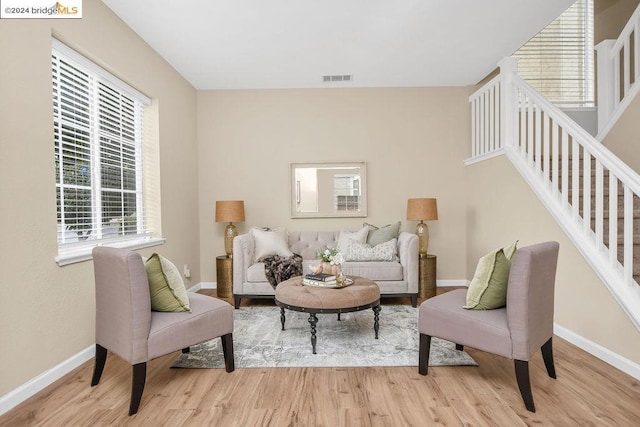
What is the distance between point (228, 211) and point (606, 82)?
15.7 feet

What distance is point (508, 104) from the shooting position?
156 inches

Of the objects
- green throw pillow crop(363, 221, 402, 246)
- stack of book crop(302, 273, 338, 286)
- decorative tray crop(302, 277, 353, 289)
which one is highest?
green throw pillow crop(363, 221, 402, 246)

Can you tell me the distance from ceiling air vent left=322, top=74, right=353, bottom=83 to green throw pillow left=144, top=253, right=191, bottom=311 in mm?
3345

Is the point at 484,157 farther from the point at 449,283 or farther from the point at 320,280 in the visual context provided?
the point at 320,280

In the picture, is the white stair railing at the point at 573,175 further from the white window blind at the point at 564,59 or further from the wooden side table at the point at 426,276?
the white window blind at the point at 564,59

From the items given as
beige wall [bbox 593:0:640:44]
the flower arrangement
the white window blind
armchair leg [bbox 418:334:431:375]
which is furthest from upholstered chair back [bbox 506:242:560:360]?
the white window blind

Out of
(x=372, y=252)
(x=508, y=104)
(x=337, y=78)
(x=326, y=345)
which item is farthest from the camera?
(x=337, y=78)

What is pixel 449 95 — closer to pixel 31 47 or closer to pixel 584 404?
pixel 584 404

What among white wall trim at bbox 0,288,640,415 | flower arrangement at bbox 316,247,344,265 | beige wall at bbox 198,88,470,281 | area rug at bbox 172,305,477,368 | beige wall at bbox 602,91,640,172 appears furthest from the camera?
beige wall at bbox 198,88,470,281

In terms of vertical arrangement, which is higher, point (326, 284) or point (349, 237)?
point (349, 237)

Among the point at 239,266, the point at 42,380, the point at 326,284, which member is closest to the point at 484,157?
the point at 326,284

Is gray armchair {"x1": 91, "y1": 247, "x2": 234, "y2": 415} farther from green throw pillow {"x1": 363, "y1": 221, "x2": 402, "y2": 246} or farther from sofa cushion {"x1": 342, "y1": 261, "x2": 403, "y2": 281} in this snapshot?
green throw pillow {"x1": 363, "y1": 221, "x2": 402, "y2": 246}

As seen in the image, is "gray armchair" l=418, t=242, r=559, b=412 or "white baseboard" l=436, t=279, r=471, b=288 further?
"white baseboard" l=436, t=279, r=471, b=288

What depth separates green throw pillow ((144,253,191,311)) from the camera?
2.22 m
